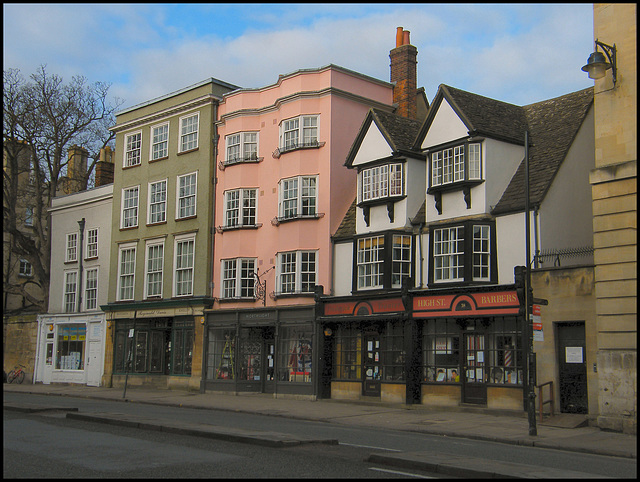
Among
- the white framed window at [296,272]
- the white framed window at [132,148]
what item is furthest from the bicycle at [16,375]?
the white framed window at [296,272]

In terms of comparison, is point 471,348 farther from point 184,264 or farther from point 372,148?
point 184,264

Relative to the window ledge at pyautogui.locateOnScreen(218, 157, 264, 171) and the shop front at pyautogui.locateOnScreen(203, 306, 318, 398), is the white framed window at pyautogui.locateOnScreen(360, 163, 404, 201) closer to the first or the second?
the shop front at pyautogui.locateOnScreen(203, 306, 318, 398)

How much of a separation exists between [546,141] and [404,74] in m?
9.67

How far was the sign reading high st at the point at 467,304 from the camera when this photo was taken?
21.9 m

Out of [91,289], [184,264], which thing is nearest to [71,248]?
[91,289]

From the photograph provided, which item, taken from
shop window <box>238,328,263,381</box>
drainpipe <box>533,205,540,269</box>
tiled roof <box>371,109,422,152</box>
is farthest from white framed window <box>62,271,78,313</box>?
drainpipe <box>533,205,540,269</box>

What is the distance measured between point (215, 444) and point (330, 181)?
54.5ft

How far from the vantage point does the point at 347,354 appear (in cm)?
2731

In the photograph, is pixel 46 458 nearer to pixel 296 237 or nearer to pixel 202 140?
pixel 296 237

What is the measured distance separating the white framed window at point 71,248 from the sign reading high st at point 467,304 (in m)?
22.7

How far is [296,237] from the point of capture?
29328mm

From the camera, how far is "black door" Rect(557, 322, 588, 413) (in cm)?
2023

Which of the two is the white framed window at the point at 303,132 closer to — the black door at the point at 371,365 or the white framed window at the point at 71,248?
the black door at the point at 371,365

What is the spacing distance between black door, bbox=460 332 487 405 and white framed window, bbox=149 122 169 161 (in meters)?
18.9
